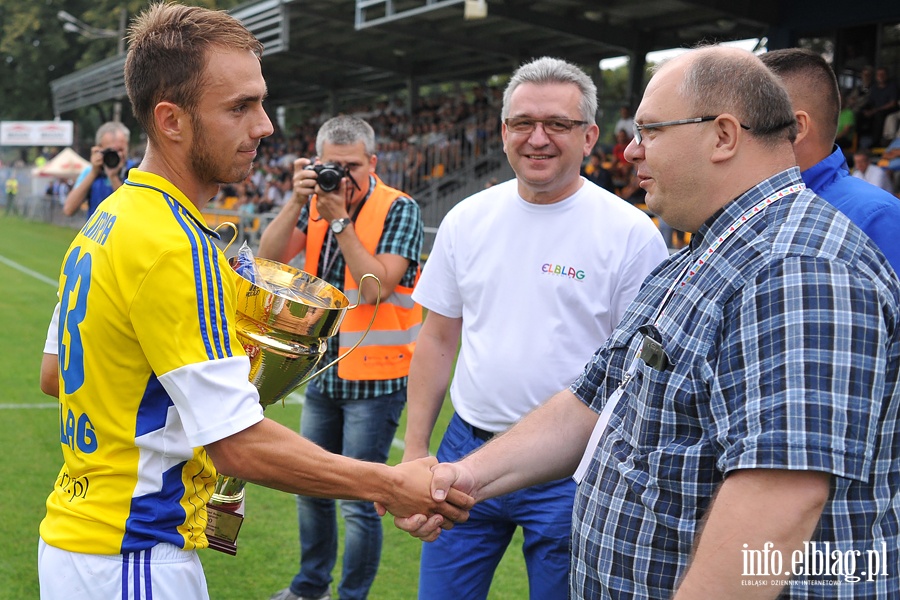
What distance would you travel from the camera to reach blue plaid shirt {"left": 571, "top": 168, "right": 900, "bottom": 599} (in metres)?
1.58

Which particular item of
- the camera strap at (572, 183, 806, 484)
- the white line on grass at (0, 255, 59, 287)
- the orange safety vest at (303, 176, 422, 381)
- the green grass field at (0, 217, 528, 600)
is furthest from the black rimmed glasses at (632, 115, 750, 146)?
the white line on grass at (0, 255, 59, 287)

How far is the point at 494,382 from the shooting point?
3.18 m

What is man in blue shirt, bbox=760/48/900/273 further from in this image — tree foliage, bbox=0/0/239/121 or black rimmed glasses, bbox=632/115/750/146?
tree foliage, bbox=0/0/239/121

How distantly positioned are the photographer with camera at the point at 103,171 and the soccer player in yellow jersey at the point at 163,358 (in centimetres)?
593

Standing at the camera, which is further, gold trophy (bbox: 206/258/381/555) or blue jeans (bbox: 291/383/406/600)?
blue jeans (bbox: 291/383/406/600)

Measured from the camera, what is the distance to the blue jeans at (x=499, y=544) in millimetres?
2992

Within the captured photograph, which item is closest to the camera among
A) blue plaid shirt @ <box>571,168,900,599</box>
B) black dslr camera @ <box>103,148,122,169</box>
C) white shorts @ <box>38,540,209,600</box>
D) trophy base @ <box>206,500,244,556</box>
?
blue plaid shirt @ <box>571,168,900,599</box>

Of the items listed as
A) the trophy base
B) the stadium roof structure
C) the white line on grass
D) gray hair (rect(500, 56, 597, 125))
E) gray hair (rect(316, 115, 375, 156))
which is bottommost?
the white line on grass

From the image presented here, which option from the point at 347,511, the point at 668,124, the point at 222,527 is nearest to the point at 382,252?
the point at 347,511

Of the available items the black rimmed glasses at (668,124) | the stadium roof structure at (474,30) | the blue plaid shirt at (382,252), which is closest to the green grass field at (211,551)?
the blue plaid shirt at (382,252)

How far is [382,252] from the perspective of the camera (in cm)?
441

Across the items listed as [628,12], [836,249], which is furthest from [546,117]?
[628,12]

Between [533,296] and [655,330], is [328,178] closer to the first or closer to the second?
[533,296]

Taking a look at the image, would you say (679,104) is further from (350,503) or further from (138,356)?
(350,503)
